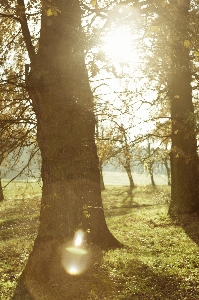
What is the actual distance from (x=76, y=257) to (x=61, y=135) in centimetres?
296

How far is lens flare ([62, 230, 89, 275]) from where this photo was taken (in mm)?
7598

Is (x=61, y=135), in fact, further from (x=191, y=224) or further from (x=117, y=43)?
(x=191, y=224)

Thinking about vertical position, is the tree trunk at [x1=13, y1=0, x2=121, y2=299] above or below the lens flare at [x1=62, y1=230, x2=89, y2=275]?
above

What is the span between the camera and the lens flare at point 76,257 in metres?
7.60

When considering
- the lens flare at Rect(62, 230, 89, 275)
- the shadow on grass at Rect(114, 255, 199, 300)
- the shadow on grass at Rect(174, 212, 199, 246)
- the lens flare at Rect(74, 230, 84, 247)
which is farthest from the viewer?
the shadow on grass at Rect(174, 212, 199, 246)

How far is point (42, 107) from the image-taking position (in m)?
8.30

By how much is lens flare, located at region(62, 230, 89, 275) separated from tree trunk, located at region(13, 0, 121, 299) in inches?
5.2

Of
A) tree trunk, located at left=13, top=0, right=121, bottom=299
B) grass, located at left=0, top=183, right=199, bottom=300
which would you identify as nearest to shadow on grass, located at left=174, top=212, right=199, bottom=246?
grass, located at left=0, top=183, right=199, bottom=300

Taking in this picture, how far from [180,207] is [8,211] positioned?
13315mm

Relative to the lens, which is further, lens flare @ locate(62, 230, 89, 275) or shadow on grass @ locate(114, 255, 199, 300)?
lens flare @ locate(62, 230, 89, 275)

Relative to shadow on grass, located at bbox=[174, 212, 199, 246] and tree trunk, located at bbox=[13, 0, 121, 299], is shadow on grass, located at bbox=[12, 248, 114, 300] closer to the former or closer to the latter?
tree trunk, located at bbox=[13, 0, 121, 299]

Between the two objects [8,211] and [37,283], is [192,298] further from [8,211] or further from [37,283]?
[8,211]

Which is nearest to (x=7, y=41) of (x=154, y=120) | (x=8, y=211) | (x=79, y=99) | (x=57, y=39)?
(x=57, y=39)

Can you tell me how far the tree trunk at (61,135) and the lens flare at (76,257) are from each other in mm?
132
